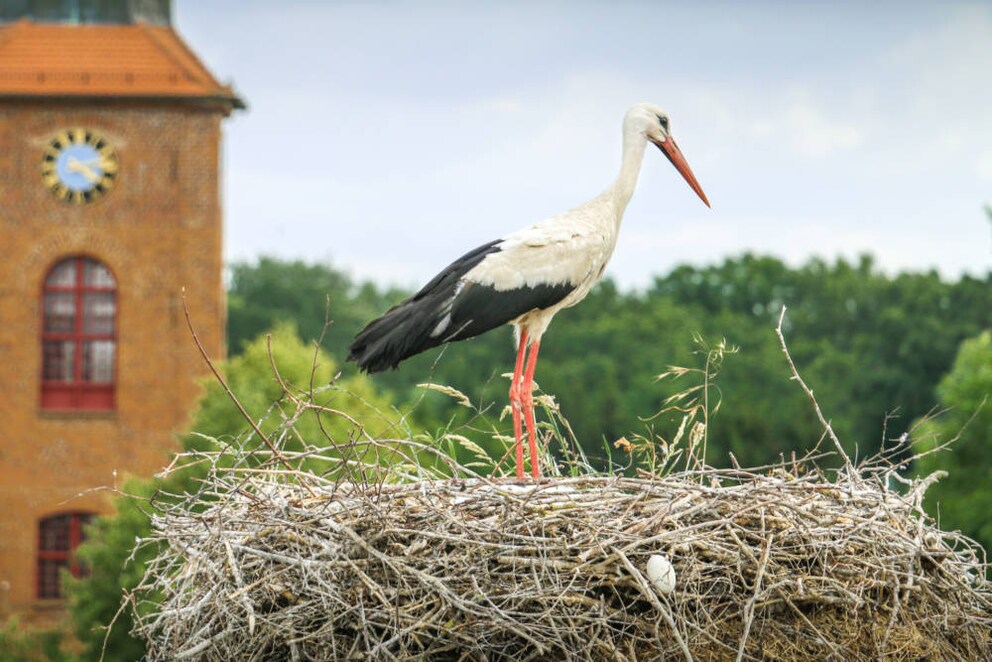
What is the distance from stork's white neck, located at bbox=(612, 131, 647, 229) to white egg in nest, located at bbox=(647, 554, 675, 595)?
8.24 ft

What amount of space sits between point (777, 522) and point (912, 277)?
145 feet

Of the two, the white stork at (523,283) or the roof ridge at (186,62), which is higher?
the roof ridge at (186,62)

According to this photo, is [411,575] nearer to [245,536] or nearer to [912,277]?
[245,536]

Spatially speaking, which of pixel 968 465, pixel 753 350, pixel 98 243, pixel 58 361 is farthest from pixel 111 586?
Answer: pixel 753 350

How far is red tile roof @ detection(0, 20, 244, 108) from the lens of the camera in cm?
3259

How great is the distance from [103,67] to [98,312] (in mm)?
4659

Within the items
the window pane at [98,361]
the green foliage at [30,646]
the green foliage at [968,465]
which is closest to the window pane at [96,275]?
the window pane at [98,361]

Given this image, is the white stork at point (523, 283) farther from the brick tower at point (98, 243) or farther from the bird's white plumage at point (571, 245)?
the brick tower at point (98, 243)

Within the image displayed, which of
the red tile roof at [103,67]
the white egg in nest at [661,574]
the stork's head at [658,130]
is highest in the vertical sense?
the red tile roof at [103,67]

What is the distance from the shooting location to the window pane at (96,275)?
1336 inches

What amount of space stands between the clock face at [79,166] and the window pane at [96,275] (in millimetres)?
1248

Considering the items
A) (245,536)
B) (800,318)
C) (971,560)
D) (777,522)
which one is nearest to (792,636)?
(777,522)

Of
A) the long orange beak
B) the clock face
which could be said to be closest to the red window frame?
the clock face

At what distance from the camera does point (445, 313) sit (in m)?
7.41
